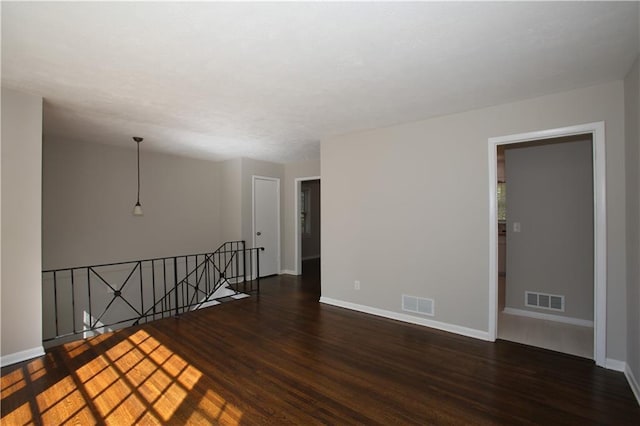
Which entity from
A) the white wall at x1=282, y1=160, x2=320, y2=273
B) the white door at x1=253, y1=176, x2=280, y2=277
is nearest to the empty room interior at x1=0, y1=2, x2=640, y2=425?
the white door at x1=253, y1=176, x2=280, y2=277

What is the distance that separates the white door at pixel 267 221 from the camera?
21.2 feet

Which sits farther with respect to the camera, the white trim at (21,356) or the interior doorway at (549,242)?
the interior doorway at (549,242)

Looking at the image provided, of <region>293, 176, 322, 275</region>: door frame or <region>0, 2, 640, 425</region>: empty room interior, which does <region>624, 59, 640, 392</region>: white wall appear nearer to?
<region>0, 2, 640, 425</region>: empty room interior

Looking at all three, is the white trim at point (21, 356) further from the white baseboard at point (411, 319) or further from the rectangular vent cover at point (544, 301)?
the rectangular vent cover at point (544, 301)

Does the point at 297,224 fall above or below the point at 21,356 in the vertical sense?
above

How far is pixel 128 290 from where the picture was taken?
534 centimetres

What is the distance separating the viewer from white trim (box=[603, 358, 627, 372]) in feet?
8.59

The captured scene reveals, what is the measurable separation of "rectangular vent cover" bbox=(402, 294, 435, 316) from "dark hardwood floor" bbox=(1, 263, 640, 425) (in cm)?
24

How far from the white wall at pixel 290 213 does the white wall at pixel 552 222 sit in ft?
13.2

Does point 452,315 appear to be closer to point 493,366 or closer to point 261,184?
point 493,366

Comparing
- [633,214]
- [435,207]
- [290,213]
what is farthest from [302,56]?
[290,213]

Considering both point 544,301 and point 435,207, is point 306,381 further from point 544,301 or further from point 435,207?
point 544,301

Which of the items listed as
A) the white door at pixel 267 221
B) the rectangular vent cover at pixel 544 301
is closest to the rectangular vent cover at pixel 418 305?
the rectangular vent cover at pixel 544 301

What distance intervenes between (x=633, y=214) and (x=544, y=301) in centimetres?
205
